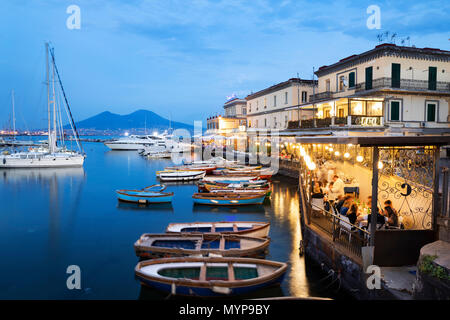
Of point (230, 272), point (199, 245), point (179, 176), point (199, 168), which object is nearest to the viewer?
point (230, 272)

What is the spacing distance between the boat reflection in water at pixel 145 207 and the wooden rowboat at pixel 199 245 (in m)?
9.64

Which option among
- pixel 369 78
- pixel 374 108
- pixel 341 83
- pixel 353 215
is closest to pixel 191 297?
pixel 353 215

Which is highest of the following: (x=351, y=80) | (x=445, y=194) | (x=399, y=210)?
(x=351, y=80)

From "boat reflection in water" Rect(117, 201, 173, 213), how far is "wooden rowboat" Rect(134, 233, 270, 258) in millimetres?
9642

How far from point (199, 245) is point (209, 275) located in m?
2.00

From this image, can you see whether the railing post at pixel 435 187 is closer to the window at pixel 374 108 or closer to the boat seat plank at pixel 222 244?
the boat seat plank at pixel 222 244

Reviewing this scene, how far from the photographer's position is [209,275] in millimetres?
9688

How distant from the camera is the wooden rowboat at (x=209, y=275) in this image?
883cm

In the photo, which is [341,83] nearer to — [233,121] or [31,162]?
[233,121]

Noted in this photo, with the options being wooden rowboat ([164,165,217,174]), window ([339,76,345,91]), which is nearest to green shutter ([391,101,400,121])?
window ([339,76,345,91])

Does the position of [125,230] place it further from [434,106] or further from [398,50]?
[434,106]

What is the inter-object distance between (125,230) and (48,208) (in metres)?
9.62

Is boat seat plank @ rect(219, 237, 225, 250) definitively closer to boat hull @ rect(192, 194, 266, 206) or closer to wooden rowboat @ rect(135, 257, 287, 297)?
wooden rowboat @ rect(135, 257, 287, 297)
